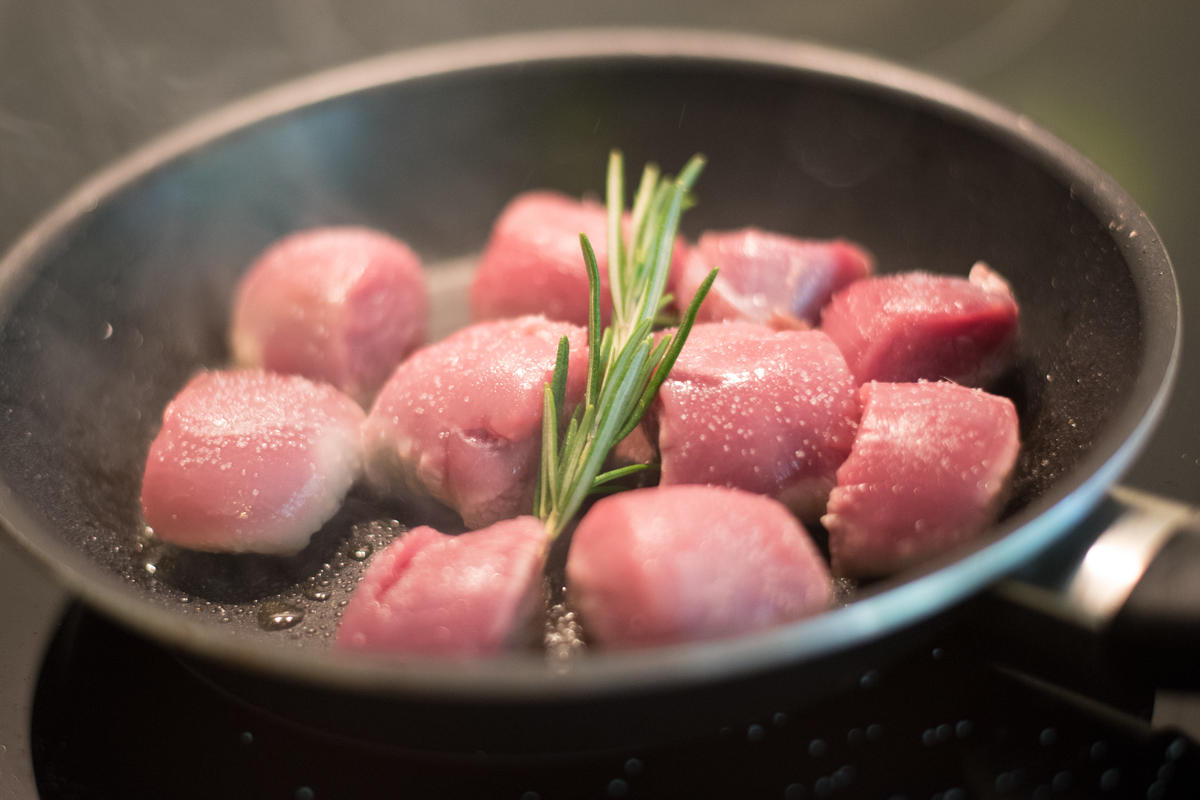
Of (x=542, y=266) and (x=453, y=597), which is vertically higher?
(x=542, y=266)

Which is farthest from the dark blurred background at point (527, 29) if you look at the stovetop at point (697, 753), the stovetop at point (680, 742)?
the stovetop at point (697, 753)

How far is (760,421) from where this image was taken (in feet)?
3.67

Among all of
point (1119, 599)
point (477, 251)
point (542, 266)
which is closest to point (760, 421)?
point (1119, 599)

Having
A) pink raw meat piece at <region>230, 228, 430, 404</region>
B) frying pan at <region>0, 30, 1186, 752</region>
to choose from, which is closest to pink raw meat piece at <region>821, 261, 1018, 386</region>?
frying pan at <region>0, 30, 1186, 752</region>

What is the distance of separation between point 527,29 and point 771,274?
162 centimetres

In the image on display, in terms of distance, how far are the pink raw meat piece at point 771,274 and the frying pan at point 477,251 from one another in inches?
8.9

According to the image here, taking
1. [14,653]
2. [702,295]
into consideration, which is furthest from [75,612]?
[702,295]

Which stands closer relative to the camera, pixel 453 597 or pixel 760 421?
pixel 453 597

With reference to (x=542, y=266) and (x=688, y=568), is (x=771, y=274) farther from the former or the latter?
(x=688, y=568)

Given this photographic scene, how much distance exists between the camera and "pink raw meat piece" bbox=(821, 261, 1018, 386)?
4.05 feet

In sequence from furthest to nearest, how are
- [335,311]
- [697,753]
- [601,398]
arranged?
[335,311] → [601,398] → [697,753]

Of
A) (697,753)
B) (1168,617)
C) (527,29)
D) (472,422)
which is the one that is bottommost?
(697,753)

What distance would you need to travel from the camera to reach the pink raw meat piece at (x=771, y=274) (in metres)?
1.39

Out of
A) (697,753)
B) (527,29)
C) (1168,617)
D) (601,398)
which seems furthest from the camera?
(527,29)
